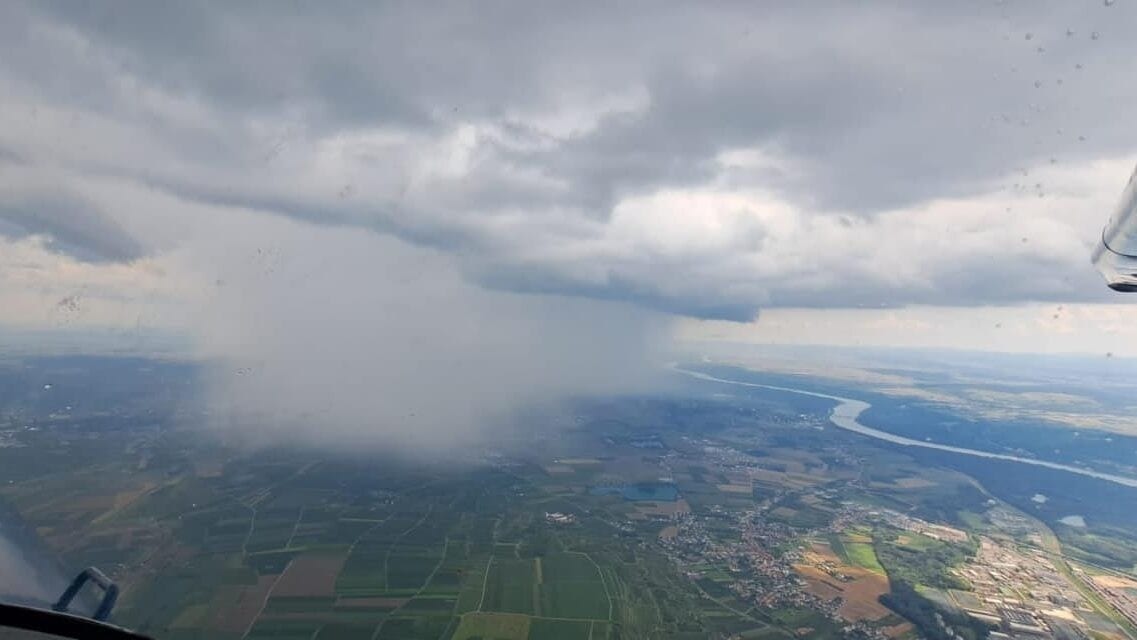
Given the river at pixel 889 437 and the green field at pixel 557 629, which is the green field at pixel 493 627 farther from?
the river at pixel 889 437

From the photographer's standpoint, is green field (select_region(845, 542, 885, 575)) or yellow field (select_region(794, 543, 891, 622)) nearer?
yellow field (select_region(794, 543, 891, 622))

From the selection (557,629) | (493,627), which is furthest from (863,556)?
(493,627)

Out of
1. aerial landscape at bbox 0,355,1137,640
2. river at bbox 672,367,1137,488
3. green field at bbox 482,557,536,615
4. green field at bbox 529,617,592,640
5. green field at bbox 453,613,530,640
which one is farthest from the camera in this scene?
river at bbox 672,367,1137,488

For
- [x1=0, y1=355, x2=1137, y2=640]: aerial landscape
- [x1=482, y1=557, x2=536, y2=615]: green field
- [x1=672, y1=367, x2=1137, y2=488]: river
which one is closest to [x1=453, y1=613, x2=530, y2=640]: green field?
[x1=0, y1=355, x2=1137, y2=640]: aerial landscape

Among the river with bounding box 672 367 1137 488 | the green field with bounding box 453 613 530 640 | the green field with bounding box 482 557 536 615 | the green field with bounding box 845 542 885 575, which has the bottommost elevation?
the green field with bounding box 482 557 536 615

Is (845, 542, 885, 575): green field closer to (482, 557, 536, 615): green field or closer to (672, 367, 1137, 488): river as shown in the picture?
(482, 557, 536, 615): green field

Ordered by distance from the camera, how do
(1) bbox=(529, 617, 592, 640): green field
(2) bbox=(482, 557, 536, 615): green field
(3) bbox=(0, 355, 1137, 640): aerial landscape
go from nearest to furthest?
1. (1) bbox=(529, 617, 592, 640): green field
2. (3) bbox=(0, 355, 1137, 640): aerial landscape
3. (2) bbox=(482, 557, 536, 615): green field

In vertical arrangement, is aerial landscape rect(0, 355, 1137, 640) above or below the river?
below

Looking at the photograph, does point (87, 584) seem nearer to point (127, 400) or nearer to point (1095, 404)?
point (127, 400)

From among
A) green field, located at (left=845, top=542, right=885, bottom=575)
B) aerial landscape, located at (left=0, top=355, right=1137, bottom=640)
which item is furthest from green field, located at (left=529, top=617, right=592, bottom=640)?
green field, located at (left=845, top=542, right=885, bottom=575)

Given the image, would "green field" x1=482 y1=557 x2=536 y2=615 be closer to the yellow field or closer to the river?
the yellow field
